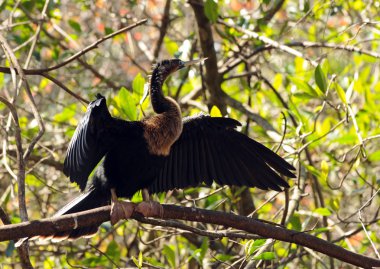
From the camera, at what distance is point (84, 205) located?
3.78 m

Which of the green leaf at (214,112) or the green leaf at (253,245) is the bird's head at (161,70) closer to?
the green leaf at (214,112)

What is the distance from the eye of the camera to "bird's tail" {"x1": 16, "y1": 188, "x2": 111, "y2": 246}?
362 cm

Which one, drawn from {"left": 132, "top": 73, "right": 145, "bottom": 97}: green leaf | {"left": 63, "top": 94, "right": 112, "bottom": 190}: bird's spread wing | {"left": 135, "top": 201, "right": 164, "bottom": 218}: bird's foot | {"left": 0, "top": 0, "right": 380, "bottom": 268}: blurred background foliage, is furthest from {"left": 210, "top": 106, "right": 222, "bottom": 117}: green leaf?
{"left": 135, "top": 201, "right": 164, "bottom": 218}: bird's foot

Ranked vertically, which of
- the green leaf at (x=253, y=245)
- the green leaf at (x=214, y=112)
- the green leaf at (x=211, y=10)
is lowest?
the green leaf at (x=253, y=245)

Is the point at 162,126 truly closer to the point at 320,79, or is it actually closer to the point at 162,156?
the point at 162,156

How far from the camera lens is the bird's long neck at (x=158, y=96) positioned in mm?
3871

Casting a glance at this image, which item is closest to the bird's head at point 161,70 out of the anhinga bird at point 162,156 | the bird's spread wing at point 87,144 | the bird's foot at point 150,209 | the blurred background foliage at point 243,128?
the anhinga bird at point 162,156

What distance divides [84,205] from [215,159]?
31.0 inches

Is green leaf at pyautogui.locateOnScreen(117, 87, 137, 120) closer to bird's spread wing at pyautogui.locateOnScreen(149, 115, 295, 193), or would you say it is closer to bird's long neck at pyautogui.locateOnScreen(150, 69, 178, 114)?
bird's long neck at pyautogui.locateOnScreen(150, 69, 178, 114)

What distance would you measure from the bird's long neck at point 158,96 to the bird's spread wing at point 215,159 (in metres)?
0.18

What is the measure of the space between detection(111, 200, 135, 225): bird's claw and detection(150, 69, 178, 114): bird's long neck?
68 cm

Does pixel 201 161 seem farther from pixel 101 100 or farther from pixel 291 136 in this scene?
pixel 101 100

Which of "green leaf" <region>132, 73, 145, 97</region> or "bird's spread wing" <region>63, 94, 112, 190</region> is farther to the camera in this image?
"green leaf" <region>132, 73, 145, 97</region>

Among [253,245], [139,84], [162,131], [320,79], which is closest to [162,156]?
[162,131]
